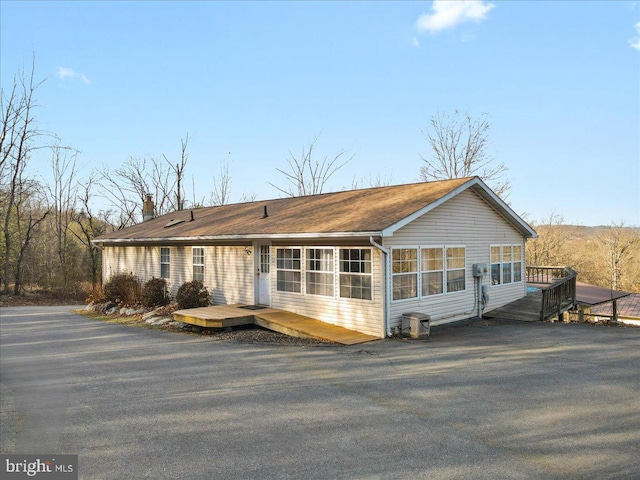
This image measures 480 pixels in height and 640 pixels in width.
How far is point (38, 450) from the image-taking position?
4.46 metres

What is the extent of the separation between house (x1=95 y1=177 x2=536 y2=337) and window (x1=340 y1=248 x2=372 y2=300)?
3 cm

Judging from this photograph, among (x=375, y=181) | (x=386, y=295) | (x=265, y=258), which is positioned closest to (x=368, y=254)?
(x=386, y=295)

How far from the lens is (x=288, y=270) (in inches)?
490

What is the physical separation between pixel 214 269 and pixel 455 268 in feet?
27.2

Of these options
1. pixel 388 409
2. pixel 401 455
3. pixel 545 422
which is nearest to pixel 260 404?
pixel 388 409

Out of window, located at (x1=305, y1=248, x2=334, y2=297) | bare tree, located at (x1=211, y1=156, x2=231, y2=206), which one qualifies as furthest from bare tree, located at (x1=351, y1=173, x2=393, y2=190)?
window, located at (x1=305, y1=248, x2=334, y2=297)

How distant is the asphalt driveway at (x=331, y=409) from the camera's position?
4125 mm

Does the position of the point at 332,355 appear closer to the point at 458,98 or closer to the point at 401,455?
the point at 401,455

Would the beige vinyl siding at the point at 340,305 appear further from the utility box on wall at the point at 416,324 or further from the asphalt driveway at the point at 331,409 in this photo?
the asphalt driveway at the point at 331,409

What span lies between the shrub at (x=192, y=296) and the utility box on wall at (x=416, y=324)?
7265mm

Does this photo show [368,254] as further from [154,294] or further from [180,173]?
[180,173]

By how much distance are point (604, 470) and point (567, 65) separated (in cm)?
1624

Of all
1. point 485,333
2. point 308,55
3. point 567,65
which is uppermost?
point 308,55

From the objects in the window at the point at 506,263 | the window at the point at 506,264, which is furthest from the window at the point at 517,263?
the window at the point at 506,263
